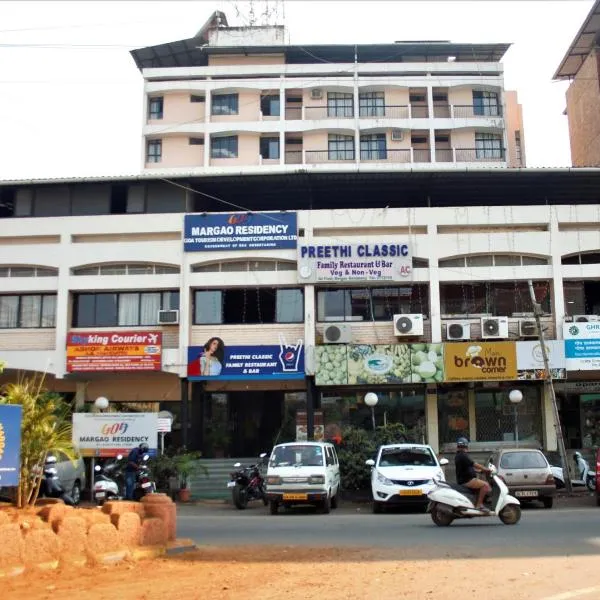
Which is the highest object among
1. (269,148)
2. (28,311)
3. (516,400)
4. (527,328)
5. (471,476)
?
(269,148)

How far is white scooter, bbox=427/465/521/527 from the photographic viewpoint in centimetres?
1274

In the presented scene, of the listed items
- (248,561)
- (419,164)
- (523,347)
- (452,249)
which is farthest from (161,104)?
(248,561)

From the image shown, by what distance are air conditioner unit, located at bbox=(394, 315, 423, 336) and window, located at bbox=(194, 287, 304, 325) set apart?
363 centimetres

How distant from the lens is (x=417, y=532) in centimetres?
1222

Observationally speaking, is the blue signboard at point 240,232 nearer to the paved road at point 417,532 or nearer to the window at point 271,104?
the paved road at point 417,532

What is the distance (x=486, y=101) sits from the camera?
42.7 meters

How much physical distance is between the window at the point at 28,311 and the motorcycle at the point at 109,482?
7.93 meters

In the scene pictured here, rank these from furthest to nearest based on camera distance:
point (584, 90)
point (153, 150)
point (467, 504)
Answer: point (153, 150)
point (584, 90)
point (467, 504)

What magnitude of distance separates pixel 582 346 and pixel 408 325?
238 inches

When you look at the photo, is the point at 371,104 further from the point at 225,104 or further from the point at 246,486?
the point at 246,486

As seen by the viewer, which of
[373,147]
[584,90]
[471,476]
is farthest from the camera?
[373,147]

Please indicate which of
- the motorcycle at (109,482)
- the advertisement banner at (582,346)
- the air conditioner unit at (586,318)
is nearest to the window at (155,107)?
the motorcycle at (109,482)

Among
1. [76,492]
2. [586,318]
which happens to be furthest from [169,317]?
[586,318]

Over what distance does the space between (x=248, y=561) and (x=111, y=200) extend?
821 inches
